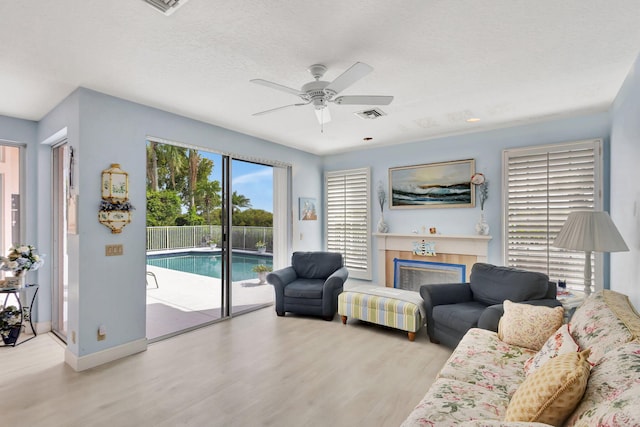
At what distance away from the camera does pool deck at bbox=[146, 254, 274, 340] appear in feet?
13.5

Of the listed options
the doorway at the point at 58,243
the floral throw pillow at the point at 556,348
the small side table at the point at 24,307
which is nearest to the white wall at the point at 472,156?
the floral throw pillow at the point at 556,348

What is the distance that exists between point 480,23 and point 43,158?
4.81 m

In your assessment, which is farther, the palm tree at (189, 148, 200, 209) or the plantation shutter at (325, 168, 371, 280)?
→ the plantation shutter at (325, 168, 371, 280)

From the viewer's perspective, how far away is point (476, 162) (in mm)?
4473

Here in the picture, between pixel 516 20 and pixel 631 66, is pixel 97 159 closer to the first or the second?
pixel 516 20

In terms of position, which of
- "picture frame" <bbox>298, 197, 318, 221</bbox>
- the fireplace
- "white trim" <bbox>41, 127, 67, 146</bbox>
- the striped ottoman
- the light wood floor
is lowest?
the light wood floor

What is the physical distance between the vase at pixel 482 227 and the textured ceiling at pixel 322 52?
57.0 inches

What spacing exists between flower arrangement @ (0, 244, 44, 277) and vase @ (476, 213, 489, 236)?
532 centimetres

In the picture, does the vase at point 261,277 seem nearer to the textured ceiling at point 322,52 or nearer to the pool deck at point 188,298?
the pool deck at point 188,298

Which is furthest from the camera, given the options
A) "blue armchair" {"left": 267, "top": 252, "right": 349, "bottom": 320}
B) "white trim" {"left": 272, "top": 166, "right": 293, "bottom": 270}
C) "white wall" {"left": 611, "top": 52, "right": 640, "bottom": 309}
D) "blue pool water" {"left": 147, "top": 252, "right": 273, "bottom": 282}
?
"white trim" {"left": 272, "top": 166, "right": 293, "bottom": 270}

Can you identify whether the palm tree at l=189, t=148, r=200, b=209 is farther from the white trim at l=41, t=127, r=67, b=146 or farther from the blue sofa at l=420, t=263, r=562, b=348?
the blue sofa at l=420, t=263, r=562, b=348

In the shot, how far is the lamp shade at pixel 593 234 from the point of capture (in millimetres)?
2497

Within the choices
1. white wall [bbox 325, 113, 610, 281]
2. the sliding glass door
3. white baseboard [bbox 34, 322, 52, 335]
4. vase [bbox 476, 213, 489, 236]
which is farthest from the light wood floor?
white wall [bbox 325, 113, 610, 281]

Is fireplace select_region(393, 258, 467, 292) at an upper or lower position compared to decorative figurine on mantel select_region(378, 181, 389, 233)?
lower
